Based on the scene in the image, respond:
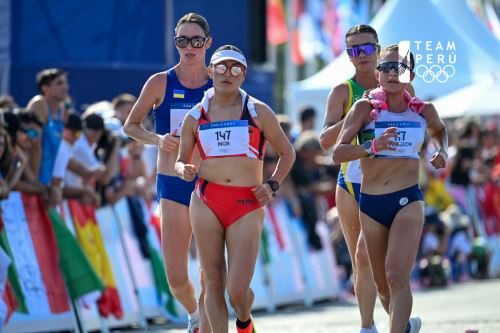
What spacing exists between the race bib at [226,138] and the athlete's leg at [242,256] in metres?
0.45

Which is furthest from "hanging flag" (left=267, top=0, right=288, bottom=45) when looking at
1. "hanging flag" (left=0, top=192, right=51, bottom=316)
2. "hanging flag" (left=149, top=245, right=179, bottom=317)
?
"hanging flag" (left=0, top=192, right=51, bottom=316)

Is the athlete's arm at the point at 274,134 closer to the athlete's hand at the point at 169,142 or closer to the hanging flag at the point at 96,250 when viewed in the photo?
the athlete's hand at the point at 169,142

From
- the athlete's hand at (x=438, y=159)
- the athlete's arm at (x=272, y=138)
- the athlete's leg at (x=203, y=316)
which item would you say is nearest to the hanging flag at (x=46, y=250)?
the athlete's leg at (x=203, y=316)

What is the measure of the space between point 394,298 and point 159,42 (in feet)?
33.8

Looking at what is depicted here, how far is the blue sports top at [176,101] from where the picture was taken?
984cm

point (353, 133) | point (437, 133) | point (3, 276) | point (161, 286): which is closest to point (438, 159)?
point (437, 133)

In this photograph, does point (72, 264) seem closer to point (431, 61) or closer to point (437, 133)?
point (431, 61)

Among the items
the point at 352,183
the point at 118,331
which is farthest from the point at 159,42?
the point at 352,183

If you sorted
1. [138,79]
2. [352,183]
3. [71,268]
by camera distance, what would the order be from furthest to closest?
[138,79]
[71,268]
[352,183]

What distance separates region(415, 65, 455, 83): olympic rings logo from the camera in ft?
35.4

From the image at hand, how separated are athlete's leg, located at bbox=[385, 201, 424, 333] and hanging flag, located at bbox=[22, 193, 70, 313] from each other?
14.8ft

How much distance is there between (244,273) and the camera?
8867mm

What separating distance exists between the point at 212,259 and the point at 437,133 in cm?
180

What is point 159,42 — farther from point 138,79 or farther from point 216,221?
point 216,221
